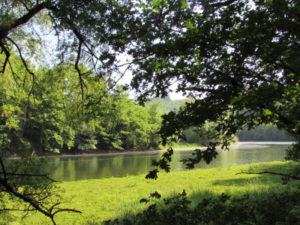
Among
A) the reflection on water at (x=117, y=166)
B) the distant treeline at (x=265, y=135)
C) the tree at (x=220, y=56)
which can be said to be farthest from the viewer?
the distant treeline at (x=265, y=135)

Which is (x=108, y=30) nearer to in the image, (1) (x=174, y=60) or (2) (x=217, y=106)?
(1) (x=174, y=60)

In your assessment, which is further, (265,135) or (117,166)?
(265,135)

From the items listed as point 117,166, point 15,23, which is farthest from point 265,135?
point 15,23

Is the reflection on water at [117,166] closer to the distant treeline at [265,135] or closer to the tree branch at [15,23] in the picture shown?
the tree branch at [15,23]

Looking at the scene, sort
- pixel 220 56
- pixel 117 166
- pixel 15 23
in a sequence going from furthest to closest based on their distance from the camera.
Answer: pixel 117 166, pixel 15 23, pixel 220 56

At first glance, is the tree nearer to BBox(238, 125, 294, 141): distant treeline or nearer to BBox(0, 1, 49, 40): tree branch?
BBox(0, 1, 49, 40): tree branch

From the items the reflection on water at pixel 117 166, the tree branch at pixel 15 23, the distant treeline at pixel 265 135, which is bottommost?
the reflection on water at pixel 117 166

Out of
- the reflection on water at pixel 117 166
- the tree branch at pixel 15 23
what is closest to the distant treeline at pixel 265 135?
the reflection on water at pixel 117 166

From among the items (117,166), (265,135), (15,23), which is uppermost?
(15,23)

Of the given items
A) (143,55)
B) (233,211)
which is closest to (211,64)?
(143,55)

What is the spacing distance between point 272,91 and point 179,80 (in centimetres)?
180

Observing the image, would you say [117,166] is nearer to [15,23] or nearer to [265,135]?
[15,23]

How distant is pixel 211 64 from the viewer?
10.1 ft

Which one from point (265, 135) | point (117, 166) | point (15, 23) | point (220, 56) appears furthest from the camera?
point (265, 135)
